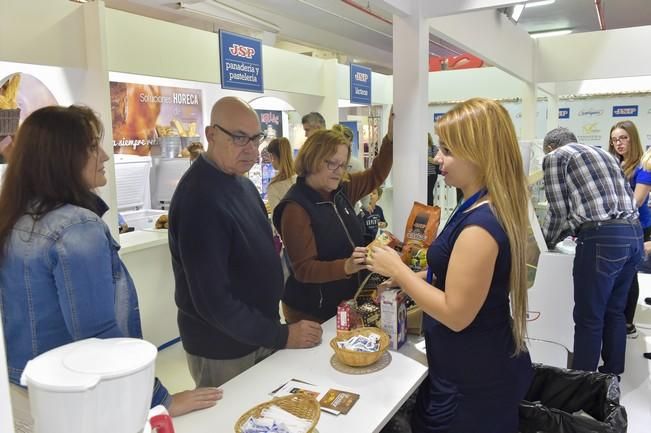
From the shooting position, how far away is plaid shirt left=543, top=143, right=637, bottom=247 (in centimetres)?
320

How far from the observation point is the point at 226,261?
1.70 metres

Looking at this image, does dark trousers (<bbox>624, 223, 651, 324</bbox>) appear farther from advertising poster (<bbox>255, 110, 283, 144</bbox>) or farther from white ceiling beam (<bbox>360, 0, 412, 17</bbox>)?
advertising poster (<bbox>255, 110, 283, 144</bbox>)

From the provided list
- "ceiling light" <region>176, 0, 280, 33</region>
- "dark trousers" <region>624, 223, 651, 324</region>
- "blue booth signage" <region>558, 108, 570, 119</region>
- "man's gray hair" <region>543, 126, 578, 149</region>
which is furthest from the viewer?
"blue booth signage" <region>558, 108, 570, 119</region>

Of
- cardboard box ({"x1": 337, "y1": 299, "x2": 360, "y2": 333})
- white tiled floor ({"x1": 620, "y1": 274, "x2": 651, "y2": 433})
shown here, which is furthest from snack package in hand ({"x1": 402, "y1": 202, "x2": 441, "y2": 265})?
white tiled floor ({"x1": 620, "y1": 274, "x2": 651, "y2": 433})

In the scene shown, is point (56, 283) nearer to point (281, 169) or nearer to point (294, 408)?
point (294, 408)

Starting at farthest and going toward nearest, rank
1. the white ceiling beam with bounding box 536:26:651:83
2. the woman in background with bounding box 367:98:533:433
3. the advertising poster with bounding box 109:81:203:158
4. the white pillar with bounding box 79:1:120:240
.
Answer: the advertising poster with bounding box 109:81:203:158 < the white ceiling beam with bounding box 536:26:651:83 < the white pillar with bounding box 79:1:120:240 < the woman in background with bounding box 367:98:533:433

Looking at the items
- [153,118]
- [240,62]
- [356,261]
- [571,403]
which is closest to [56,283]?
[356,261]

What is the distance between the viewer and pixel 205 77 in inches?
199

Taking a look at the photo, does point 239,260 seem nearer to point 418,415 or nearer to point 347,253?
point 347,253

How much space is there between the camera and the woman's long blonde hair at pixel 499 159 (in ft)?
4.93

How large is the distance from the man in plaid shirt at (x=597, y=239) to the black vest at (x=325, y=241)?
67.6 inches

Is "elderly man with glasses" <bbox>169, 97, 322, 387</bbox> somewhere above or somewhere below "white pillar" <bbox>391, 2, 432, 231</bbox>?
below

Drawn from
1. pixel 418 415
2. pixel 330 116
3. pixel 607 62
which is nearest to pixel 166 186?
pixel 330 116

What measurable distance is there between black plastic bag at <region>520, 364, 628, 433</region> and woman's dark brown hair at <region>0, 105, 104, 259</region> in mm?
1689
